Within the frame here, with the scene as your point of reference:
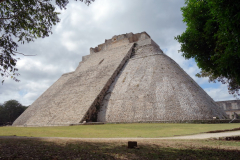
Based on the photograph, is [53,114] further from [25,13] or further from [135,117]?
[25,13]

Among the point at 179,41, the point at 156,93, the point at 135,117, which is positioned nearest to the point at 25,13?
the point at 179,41

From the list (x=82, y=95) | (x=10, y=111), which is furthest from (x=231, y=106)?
(x=10, y=111)

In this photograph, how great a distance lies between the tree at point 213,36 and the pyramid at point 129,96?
7231 mm

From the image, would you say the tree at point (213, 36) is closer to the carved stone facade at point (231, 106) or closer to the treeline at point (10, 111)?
the carved stone facade at point (231, 106)

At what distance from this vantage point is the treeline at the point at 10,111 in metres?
33.2

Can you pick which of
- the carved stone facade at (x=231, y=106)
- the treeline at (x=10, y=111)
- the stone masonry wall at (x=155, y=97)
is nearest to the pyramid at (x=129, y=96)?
the stone masonry wall at (x=155, y=97)

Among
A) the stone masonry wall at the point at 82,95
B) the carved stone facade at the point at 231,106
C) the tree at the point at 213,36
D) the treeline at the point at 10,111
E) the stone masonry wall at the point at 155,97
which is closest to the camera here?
the tree at the point at 213,36

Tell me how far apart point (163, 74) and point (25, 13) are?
1393cm

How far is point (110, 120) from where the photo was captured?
1504 centimetres

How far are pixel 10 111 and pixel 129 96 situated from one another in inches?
1146

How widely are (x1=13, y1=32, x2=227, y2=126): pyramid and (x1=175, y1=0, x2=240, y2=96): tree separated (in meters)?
7.23

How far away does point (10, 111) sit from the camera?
3444 centimetres

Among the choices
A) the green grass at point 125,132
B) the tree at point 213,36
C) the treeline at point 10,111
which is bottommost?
the green grass at point 125,132

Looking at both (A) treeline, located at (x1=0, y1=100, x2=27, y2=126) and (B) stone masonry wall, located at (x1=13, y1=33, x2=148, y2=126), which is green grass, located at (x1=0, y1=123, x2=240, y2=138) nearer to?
(B) stone masonry wall, located at (x1=13, y1=33, x2=148, y2=126)
